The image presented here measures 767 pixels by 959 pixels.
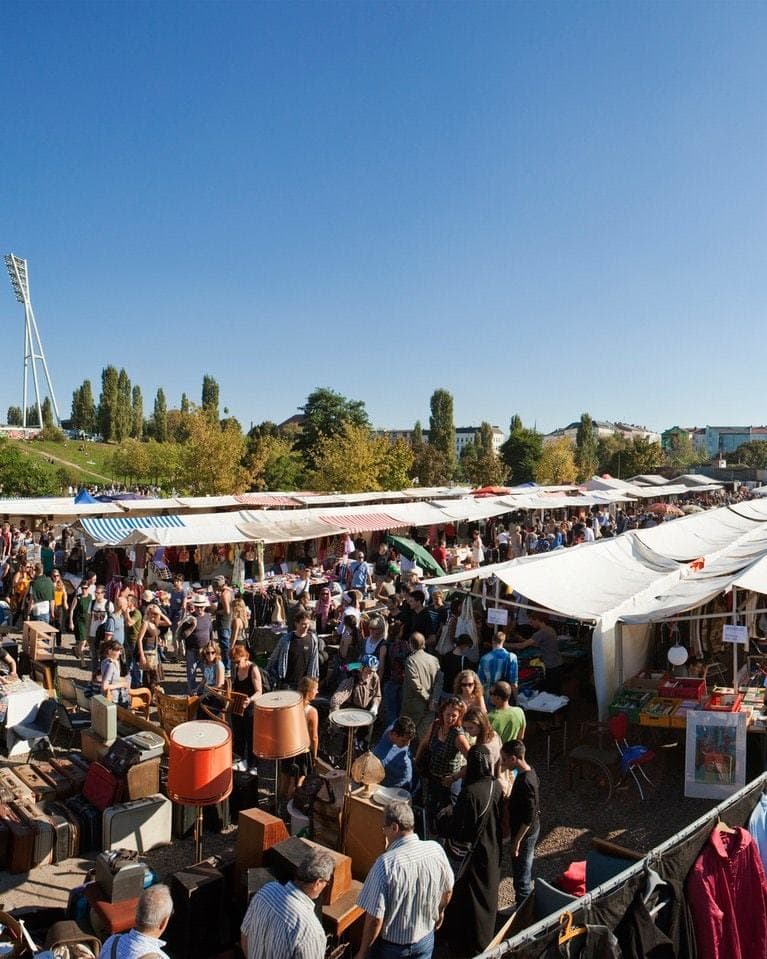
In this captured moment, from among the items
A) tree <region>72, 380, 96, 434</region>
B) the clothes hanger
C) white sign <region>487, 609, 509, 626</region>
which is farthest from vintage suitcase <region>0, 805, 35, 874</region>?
tree <region>72, 380, 96, 434</region>

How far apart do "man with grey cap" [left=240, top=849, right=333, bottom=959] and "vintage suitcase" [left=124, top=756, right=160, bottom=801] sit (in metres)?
3.03

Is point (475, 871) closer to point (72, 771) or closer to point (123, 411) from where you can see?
point (72, 771)

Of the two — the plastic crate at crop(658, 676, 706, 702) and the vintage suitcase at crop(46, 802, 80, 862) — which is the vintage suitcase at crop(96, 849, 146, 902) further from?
the plastic crate at crop(658, 676, 706, 702)

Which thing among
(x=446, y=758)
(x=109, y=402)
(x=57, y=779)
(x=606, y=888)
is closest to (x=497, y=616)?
(x=446, y=758)

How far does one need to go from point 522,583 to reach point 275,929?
634 cm

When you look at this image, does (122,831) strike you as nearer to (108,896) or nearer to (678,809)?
(108,896)

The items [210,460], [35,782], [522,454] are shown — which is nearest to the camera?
[35,782]

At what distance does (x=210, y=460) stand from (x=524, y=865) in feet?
99.2

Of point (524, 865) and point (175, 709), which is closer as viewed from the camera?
point (524, 865)

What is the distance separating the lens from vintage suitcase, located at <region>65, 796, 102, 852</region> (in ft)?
18.5

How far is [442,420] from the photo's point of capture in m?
81.4

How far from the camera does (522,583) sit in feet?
29.4

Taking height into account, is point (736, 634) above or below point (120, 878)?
above

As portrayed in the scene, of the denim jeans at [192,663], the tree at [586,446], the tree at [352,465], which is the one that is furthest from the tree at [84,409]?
the denim jeans at [192,663]
